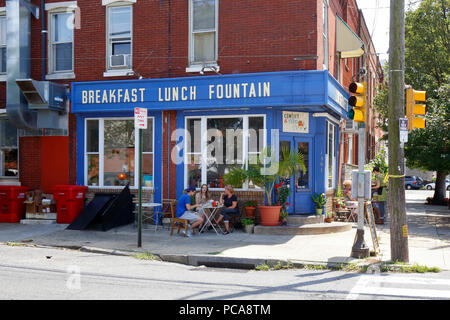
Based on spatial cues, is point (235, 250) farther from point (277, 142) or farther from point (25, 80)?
point (25, 80)

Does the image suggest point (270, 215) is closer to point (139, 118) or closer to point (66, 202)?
point (139, 118)

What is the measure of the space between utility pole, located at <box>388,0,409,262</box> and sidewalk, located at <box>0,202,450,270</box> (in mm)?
547

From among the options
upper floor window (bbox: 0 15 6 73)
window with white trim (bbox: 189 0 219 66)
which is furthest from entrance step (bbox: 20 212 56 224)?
window with white trim (bbox: 189 0 219 66)

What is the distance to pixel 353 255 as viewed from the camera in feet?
31.6

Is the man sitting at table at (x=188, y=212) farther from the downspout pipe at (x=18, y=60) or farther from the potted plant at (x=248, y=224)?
the downspout pipe at (x=18, y=60)

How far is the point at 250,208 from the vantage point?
1283 cm

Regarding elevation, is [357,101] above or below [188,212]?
above

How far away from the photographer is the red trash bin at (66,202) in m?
13.9

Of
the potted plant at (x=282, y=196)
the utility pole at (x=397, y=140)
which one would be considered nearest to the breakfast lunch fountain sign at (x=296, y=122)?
the potted plant at (x=282, y=196)

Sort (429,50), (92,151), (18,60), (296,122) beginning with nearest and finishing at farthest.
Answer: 1. (296,122)
2. (18,60)
3. (92,151)
4. (429,50)

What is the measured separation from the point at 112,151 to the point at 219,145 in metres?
3.41

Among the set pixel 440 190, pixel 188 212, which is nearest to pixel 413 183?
pixel 440 190

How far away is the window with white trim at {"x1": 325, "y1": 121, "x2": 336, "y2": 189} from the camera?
14.7 meters

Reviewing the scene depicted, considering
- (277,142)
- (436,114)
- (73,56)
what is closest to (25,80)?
(73,56)
